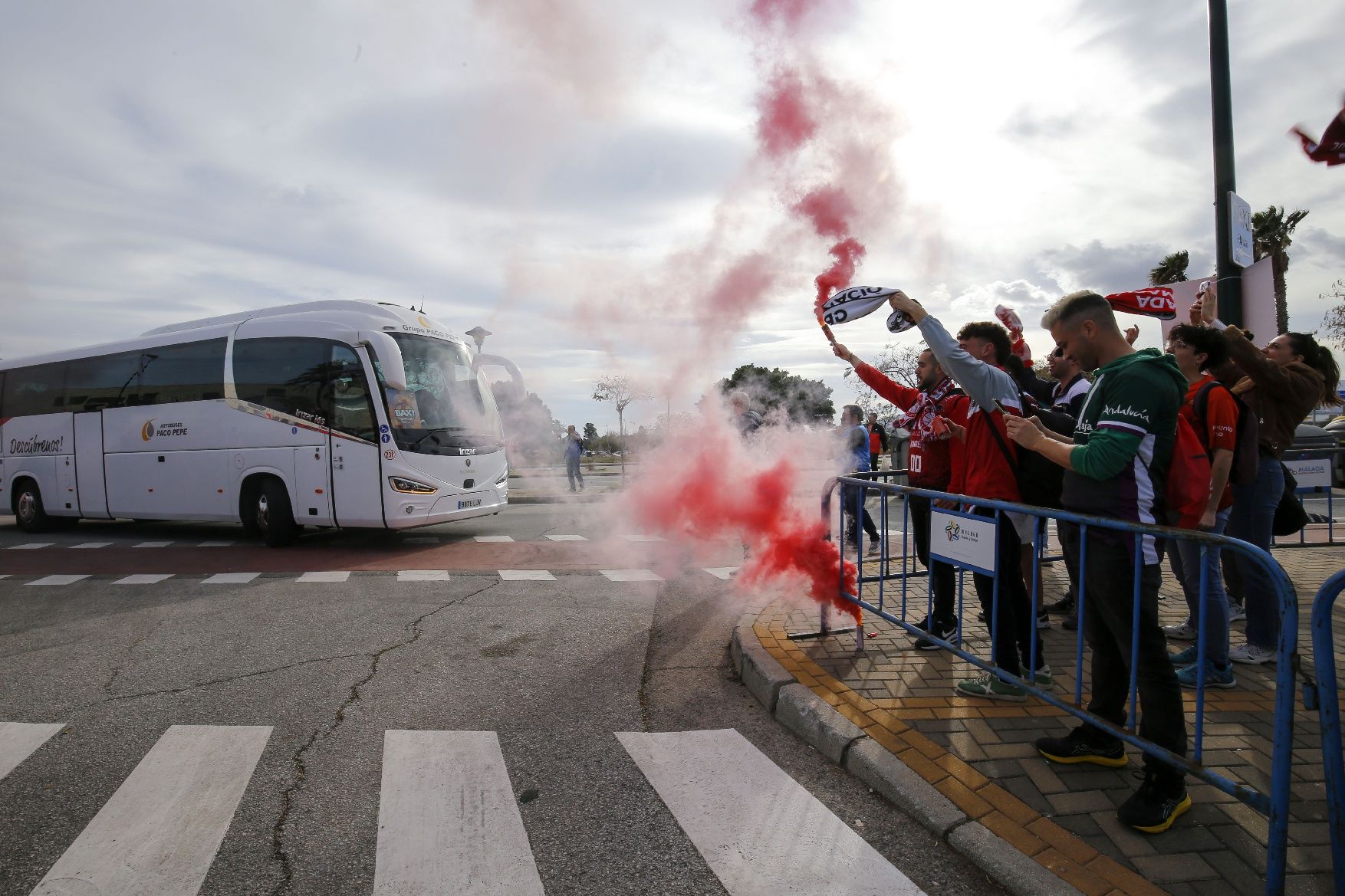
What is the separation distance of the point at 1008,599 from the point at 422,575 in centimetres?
640

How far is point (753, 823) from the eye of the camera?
3031 mm

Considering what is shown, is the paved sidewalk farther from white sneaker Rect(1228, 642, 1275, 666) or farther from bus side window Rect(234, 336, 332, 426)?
bus side window Rect(234, 336, 332, 426)

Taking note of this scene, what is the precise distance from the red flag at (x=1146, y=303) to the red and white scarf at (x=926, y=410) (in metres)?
1.01

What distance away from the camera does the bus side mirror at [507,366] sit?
11898 mm

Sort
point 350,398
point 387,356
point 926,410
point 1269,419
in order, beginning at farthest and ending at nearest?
1. point 350,398
2. point 387,356
3. point 926,410
4. point 1269,419

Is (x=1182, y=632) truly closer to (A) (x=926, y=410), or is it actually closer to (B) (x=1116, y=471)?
(A) (x=926, y=410)

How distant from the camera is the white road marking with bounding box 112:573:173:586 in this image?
322 inches

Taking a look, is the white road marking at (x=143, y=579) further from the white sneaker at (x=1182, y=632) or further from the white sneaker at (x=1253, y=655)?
the white sneaker at (x=1253, y=655)

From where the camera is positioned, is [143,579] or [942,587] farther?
[143,579]

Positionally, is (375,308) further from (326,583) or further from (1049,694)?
(1049,694)

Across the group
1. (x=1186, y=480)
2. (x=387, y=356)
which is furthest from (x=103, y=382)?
(x=1186, y=480)

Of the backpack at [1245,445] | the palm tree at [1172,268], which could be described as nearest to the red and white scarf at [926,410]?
the backpack at [1245,445]

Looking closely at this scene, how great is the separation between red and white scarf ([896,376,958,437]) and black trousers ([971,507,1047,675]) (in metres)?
1.11

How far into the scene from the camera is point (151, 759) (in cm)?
366
